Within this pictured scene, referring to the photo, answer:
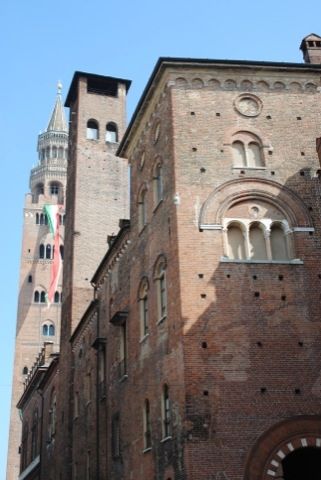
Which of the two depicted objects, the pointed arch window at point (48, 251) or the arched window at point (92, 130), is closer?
the arched window at point (92, 130)

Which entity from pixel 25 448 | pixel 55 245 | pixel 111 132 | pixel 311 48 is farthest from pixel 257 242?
pixel 55 245

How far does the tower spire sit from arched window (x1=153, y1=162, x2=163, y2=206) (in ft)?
234

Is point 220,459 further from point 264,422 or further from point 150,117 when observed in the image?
point 150,117

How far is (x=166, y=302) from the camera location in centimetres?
1886

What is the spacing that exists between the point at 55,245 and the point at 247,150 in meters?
52.1

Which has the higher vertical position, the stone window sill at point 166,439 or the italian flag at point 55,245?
the italian flag at point 55,245

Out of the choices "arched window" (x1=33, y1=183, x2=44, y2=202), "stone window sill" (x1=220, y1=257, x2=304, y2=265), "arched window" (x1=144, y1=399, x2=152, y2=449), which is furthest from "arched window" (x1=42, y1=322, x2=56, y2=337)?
"stone window sill" (x1=220, y1=257, x2=304, y2=265)

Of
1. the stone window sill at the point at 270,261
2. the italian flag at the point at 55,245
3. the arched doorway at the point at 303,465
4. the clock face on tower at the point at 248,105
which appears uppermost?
the italian flag at the point at 55,245

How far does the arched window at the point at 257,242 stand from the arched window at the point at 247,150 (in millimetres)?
1998

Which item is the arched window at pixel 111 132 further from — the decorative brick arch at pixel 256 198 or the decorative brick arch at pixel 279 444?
the decorative brick arch at pixel 279 444

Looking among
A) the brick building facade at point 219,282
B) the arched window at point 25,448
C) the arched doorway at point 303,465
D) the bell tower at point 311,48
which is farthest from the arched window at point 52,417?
the bell tower at point 311,48

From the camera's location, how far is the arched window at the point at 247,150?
19938 mm

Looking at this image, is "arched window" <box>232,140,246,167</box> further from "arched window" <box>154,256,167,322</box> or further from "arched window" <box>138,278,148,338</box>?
"arched window" <box>138,278,148,338</box>

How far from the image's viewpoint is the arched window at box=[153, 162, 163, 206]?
20.9 meters
